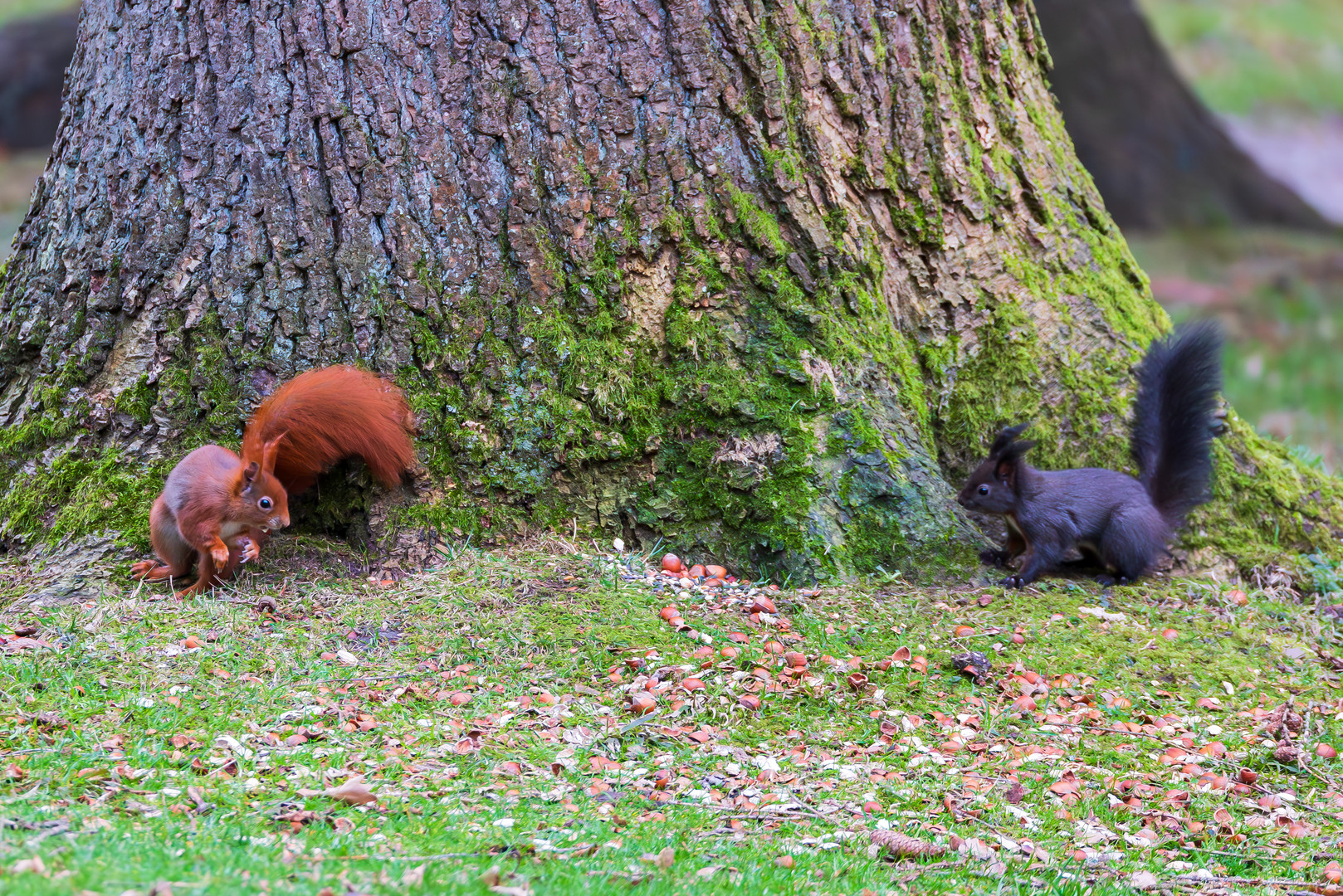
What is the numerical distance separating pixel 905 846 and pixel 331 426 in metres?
2.09

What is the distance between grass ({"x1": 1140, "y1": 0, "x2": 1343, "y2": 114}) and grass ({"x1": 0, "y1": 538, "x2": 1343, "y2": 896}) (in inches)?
572

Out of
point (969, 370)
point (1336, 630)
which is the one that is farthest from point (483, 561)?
point (1336, 630)

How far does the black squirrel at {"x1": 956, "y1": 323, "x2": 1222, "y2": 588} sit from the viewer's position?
4180mm

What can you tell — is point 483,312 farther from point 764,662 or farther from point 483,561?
point 764,662

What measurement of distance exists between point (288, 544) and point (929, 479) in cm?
215

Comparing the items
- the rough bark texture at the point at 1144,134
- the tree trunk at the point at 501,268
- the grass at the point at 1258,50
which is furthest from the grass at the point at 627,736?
the grass at the point at 1258,50

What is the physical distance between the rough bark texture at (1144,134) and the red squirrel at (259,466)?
1003cm

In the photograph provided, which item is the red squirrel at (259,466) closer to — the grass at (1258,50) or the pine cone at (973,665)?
the pine cone at (973,665)

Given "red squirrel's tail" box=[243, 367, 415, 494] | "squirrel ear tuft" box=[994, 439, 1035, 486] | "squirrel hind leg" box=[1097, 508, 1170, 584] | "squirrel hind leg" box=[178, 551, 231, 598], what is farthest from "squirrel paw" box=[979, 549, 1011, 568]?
"squirrel hind leg" box=[178, 551, 231, 598]

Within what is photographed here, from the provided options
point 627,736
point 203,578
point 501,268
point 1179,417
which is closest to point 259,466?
point 203,578

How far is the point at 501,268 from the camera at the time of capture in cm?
389

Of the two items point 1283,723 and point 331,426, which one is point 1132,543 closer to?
point 1283,723

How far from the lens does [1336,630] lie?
4.01 meters

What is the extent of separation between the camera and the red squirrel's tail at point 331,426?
3654 millimetres
